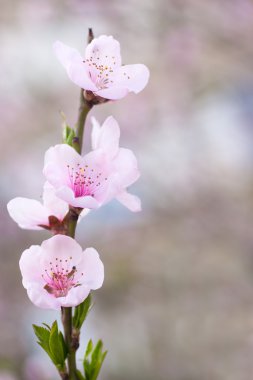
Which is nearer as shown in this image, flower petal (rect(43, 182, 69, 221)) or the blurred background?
flower petal (rect(43, 182, 69, 221))

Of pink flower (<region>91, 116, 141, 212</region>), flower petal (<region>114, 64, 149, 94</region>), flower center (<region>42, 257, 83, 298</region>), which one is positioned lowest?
flower center (<region>42, 257, 83, 298</region>)

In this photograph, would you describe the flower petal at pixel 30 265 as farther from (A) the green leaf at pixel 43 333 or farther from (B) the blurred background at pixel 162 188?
(B) the blurred background at pixel 162 188

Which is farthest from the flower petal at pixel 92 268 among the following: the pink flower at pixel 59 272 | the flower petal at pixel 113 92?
the flower petal at pixel 113 92

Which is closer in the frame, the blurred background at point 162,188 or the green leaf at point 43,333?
the green leaf at point 43,333

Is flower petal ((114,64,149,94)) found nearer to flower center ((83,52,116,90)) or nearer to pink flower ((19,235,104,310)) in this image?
flower center ((83,52,116,90))

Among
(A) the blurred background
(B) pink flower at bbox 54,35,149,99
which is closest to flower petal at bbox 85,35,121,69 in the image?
(B) pink flower at bbox 54,35,149,99

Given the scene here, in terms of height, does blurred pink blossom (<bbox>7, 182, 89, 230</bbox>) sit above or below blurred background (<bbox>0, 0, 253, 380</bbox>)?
below

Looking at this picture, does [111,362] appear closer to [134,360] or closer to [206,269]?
[134,360]

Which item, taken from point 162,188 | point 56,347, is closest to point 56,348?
point 56,347
